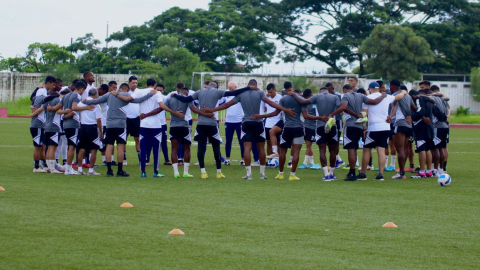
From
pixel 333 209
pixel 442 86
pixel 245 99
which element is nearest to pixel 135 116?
pixel 245 99

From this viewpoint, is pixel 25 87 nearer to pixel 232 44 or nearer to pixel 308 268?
pixel 232 44

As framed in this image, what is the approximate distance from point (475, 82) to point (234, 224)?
53.4m

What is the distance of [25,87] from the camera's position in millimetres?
52375

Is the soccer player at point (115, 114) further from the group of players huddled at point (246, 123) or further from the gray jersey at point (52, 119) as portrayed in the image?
the gray jersey at point (52, 119)

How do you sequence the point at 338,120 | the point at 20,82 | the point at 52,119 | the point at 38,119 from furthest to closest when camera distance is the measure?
the point at 20,82 → the point at 338,120 → the point at 38,119 → the point at 52,119

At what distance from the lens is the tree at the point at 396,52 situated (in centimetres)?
4931

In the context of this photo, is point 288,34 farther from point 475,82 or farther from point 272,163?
point 272,163

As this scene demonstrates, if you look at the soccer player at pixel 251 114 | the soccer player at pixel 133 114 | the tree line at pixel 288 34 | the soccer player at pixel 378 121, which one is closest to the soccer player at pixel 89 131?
the soccer player at pixel 133 114

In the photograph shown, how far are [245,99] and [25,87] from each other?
4436 cm

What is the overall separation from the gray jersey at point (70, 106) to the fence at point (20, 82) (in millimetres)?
39741

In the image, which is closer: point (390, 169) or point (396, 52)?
point (390, 169)

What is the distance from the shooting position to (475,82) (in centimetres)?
5594

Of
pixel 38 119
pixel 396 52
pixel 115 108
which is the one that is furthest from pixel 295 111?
pixel 396 52

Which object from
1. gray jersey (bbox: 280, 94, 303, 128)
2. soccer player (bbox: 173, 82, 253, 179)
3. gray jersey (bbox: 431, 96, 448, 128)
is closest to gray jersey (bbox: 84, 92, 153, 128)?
soccer player (bbox: 173, 82, 253, 179)
